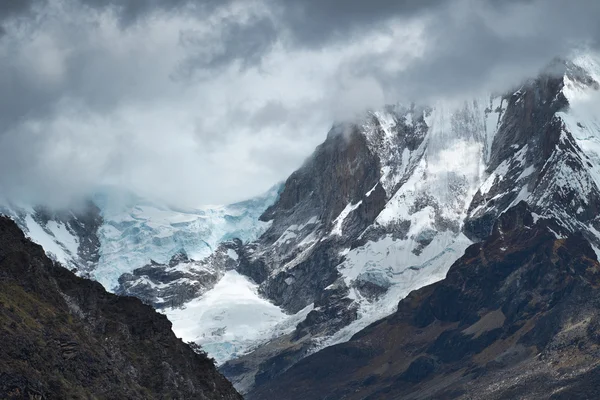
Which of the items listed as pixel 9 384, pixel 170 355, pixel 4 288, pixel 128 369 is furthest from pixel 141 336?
pixel 9 384

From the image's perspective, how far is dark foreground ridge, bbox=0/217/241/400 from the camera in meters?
149

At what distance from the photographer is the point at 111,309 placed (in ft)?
642

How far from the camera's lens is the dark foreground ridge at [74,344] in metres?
149

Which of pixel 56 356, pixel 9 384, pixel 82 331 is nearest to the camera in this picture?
pixel 9 384

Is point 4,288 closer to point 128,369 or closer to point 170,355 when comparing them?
point 128,369

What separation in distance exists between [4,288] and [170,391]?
26667mm

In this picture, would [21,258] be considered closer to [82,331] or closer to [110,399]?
[82,331]

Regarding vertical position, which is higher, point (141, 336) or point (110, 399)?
point (141, 336)

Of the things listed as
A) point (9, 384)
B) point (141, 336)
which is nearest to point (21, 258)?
point (141, 336)

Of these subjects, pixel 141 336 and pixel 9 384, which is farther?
pixel 141 336

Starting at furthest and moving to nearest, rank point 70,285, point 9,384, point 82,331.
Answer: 1. point 70,285
2. point 82,331
3. point 9,384

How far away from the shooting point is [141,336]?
193000 mm

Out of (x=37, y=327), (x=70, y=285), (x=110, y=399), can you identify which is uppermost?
(x=70, y=285)

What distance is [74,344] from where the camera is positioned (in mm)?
162625
